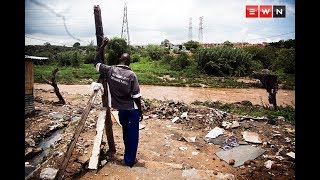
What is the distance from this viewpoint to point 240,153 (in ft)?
13.2

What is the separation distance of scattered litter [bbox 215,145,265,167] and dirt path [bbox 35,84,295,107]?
600 centimetres

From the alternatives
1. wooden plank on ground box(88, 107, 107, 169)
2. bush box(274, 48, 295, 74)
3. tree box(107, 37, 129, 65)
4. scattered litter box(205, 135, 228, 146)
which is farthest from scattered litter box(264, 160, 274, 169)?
tree box(107, 37, 129, 65)

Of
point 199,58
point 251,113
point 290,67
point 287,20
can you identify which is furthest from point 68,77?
point 287,20

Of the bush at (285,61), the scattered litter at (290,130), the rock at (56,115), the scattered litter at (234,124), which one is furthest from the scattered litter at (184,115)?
the bush at (285,61)

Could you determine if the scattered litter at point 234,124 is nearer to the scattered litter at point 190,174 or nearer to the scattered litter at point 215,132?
the scattered litter at point 215,132

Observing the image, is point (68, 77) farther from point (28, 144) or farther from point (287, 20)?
point (287, 20)

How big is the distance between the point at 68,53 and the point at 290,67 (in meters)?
16.3

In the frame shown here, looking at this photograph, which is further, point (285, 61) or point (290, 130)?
point (285, 61)

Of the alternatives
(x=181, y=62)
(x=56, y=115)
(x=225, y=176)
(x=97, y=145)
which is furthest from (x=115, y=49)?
(x=225, y=176)

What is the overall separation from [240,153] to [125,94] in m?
2.11

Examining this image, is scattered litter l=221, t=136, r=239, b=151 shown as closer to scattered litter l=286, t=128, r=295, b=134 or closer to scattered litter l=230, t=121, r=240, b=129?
scattered litter l=230, t=121, r=240, b=129

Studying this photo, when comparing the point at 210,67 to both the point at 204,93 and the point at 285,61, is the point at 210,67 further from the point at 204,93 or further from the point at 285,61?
the point at 204,93
